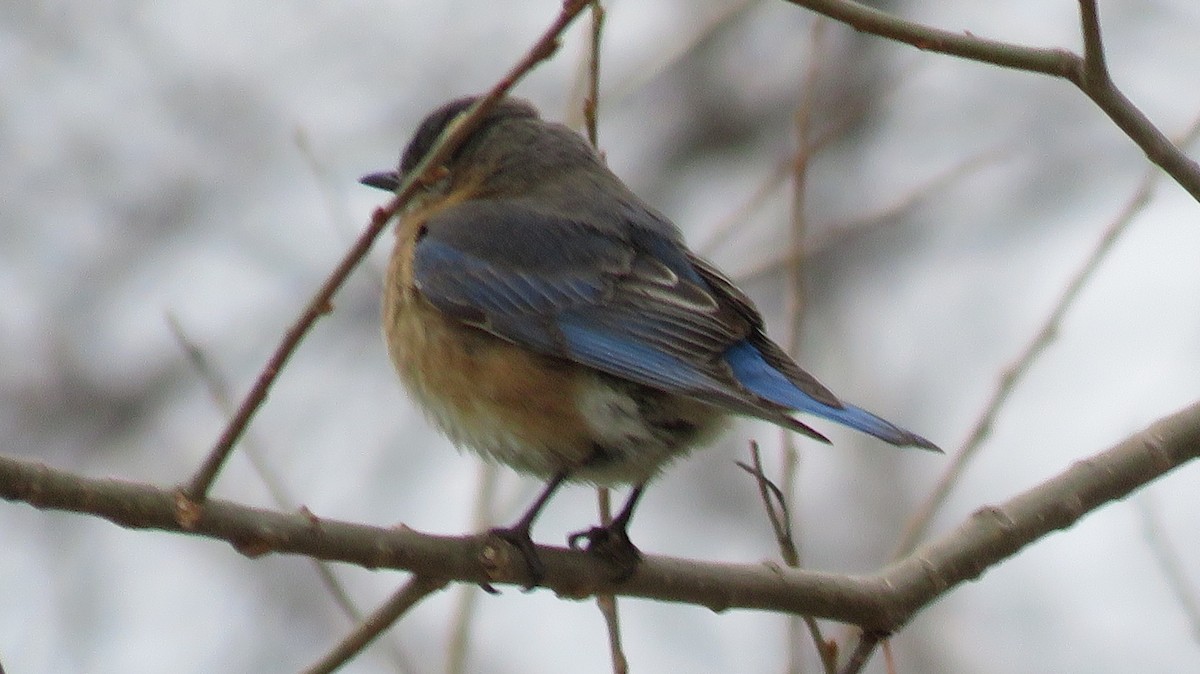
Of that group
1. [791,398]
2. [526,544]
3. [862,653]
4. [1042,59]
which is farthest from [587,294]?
[1042,59]

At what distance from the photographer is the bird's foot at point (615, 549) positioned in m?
3.29

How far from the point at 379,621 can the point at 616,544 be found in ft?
2.19

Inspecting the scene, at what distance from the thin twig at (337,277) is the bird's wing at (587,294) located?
3.90 feet

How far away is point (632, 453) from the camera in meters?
3.70

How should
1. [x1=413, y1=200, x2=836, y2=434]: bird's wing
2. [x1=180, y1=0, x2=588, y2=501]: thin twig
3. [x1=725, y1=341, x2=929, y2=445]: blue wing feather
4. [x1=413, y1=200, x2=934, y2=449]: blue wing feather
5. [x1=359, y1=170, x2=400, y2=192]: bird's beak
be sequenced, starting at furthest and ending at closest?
[x1=359, y1=170, x2=400, y2=192]: bird's beak < [x1=413, y1=200, x2=836, y2=434]: bird's wing < [x1=413, y1=200, x2=934, y2=449]: blue wing feather < [x1=725, y1=341, x2=929, y2=445]: blue wing feather < [x1=180, y1=0, x2=588, y2=501]: thin twig

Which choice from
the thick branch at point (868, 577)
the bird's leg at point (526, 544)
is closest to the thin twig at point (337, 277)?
the thick branch at point (868, 577)

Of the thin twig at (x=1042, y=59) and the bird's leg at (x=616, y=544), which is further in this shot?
the bird's leg at (x=616, y=544)

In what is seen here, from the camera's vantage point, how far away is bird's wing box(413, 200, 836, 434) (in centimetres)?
374

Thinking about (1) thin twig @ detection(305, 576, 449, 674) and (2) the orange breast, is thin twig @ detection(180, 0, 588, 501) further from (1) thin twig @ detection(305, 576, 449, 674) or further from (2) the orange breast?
(2) the orange breast

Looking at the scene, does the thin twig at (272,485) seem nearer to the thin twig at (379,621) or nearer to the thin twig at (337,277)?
the thin twig at (379,621)

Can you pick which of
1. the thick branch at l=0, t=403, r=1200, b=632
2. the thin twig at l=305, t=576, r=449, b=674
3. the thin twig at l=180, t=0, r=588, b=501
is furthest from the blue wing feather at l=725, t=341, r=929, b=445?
the thin twig at l=180, t=0, r=588, b=501

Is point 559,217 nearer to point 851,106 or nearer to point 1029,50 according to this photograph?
point 1029,50

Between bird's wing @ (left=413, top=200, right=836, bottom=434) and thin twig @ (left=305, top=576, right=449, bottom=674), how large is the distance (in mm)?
871

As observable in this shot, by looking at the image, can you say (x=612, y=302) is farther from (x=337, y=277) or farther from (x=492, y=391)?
(x=337, y=277)
